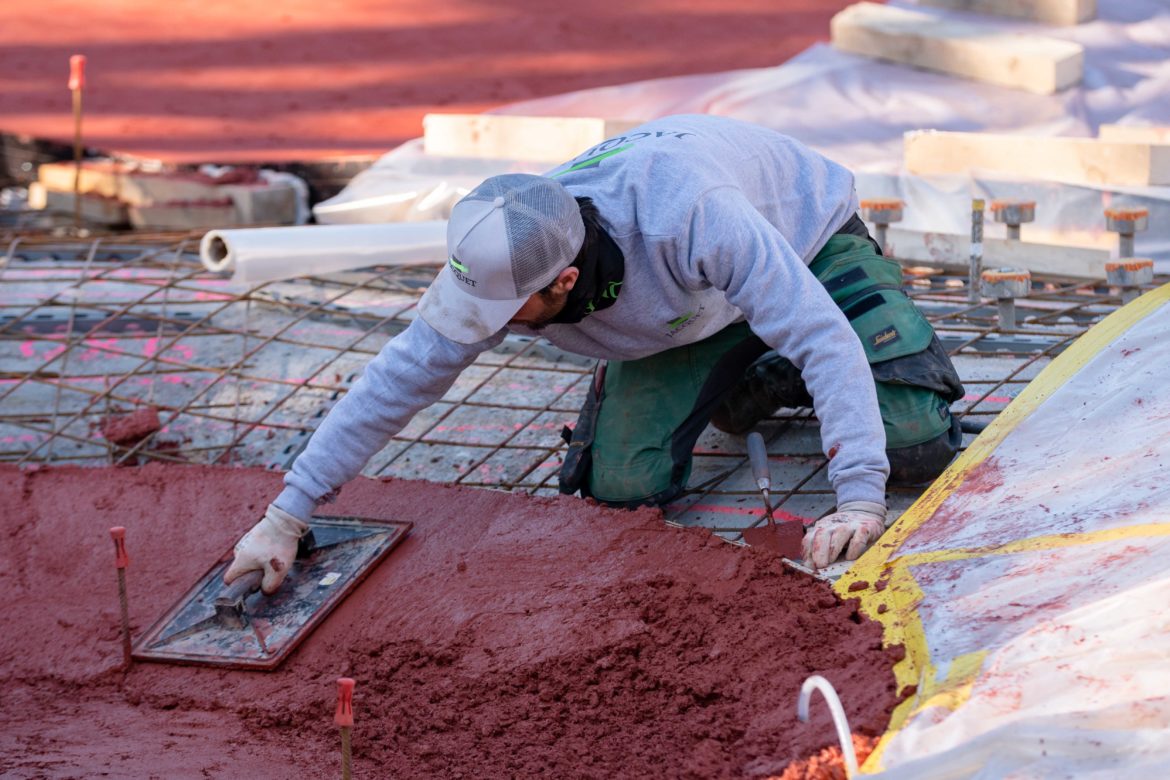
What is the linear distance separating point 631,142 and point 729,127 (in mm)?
237

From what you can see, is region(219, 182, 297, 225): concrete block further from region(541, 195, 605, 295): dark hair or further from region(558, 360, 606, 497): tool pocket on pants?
region(541, 195, 605, 295): dark hair

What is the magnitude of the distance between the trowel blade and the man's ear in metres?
0.71

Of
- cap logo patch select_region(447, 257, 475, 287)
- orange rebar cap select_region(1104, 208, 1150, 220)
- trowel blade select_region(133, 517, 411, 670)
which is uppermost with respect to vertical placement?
cap logo patch select_region(447, 257, 475, 287)

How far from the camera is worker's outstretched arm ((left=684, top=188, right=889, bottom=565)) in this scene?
2.29 metres

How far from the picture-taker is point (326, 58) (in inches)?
352

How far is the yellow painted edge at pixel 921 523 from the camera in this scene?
1818 mm

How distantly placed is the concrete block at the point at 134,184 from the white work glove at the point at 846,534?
13.8ft

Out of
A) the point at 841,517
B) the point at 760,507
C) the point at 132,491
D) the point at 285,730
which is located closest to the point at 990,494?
the point at 841,517

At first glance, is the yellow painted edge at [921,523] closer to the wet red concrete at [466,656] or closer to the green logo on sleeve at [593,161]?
the wet red concrete at [466,656]

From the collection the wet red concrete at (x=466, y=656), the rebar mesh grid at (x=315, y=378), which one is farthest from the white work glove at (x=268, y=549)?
the rebar mesh grid at (x=315, y=378)

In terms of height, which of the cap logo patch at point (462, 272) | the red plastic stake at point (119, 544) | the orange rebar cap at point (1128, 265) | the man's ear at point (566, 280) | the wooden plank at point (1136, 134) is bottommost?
the red plastic stake at point (119, 544)

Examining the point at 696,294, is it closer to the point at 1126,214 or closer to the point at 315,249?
the point at 1126,214

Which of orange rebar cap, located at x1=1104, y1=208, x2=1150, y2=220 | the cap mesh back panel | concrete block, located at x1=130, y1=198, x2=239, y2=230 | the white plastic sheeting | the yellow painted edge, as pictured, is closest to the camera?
the yellow painted edge

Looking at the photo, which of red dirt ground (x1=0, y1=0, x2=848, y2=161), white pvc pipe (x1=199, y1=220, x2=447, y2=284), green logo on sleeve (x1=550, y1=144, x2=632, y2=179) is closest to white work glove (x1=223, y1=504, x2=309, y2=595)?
green logo on sleeve (x1=550, y1=144, x2=632, y2=179)
